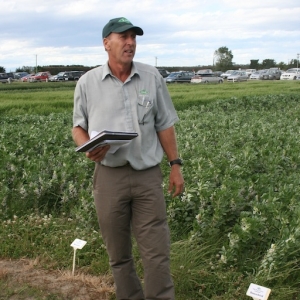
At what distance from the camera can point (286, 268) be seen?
12.6 feet

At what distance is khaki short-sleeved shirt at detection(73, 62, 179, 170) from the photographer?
3.25 m

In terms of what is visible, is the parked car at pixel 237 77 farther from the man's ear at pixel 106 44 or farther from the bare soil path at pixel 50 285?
the man's ear at pixel 106 44

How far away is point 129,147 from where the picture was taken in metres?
3.23

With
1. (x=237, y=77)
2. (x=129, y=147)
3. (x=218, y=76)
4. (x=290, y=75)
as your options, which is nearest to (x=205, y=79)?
(x=218, y=76)

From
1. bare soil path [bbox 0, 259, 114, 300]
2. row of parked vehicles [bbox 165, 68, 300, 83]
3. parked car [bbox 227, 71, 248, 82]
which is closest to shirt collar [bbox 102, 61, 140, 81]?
bare soil path [bbox 0, 259, 114, 300]

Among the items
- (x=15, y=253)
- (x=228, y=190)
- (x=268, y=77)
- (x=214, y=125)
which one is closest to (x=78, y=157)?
(x=15, y=253)

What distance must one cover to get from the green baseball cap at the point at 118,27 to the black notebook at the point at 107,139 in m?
0.67

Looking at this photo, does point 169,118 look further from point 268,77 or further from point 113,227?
point 268,77

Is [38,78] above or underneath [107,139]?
underneath

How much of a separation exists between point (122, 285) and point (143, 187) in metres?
0.75

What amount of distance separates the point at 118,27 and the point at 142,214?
4.05 feet

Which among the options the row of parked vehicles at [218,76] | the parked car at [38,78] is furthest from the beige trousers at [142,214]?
the parked car at [38,78]

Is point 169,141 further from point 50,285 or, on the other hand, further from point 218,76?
point 218,76

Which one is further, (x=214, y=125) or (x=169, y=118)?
(x=214, y=125)
